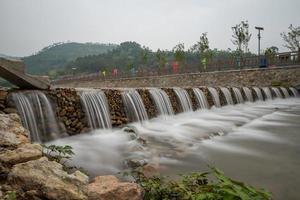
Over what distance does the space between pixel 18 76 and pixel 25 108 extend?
37.6 inches

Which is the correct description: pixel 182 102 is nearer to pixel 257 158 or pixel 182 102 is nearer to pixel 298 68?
pixel 257 158

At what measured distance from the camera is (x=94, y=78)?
50562mm

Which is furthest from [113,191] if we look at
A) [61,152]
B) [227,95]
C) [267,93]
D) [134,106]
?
[267,93]

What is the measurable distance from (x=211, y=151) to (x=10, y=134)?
171 inches

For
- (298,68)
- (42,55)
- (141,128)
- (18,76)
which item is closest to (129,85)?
(298,68)

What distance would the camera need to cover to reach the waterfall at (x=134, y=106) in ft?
35.8

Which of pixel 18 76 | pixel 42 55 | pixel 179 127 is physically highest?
pixel 42 55

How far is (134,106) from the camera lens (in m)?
11.1

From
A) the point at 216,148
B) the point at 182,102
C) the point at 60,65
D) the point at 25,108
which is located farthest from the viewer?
the point at 60,65

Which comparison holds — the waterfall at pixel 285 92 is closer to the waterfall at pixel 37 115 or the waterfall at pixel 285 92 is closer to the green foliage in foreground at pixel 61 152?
the waterfall at pixel 37 115

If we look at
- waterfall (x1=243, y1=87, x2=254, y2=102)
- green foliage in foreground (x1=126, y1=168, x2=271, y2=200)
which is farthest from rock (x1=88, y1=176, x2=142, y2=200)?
waterfall (x1=243, y1=87, x2=254, y2=102)

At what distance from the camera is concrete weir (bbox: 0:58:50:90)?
7.52 meters

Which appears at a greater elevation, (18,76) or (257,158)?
(18,76)

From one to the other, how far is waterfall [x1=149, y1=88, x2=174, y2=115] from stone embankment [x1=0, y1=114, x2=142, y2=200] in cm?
897
